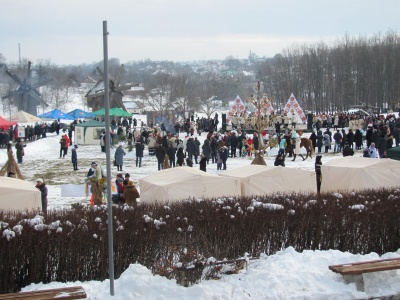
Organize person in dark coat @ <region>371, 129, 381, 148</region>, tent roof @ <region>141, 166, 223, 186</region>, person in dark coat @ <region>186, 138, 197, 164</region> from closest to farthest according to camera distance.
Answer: tent roof @ <region>141, 166, 223, 186</region> < person in dark coat @ <region>371, 129, 381, 148</region> < person in dark coat @ <region>186, 138, 197, 164</region>

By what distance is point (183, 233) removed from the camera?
10391 mm

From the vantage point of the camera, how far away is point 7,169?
73.9 ft

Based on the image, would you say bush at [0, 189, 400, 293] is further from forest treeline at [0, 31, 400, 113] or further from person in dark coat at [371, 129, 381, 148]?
forest treeline at [0, 31, 400, 113]

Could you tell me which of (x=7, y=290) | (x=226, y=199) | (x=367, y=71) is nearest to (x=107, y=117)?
(x=7, y=290)

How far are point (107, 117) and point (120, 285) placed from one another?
2485mm

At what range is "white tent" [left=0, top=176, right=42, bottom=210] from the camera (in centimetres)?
1422

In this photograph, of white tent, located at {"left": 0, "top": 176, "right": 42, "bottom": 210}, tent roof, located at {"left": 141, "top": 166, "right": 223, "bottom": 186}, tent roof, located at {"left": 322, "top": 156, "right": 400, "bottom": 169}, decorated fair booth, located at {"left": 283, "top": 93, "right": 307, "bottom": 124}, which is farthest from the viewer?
decorated fair booth, located at {"left": 283, "top": 93, "right": 307, "bottom": 124}

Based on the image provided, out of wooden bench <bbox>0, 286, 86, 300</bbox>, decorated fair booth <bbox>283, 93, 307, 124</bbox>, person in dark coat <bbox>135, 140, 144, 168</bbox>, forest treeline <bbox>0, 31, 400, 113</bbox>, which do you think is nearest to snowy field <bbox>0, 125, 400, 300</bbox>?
wooden bench <bbox>0, 286, 86, 300</bbox>

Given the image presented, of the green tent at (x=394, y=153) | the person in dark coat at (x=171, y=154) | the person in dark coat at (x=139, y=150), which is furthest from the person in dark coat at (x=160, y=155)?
the green tent at (x=394, y=153)

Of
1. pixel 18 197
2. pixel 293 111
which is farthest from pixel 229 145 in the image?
pixel 18 197

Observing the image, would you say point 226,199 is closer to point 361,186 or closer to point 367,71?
point 361,186

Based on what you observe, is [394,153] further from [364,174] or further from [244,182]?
[244,182]

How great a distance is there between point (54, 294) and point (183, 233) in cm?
291

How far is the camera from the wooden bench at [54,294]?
791 cm
